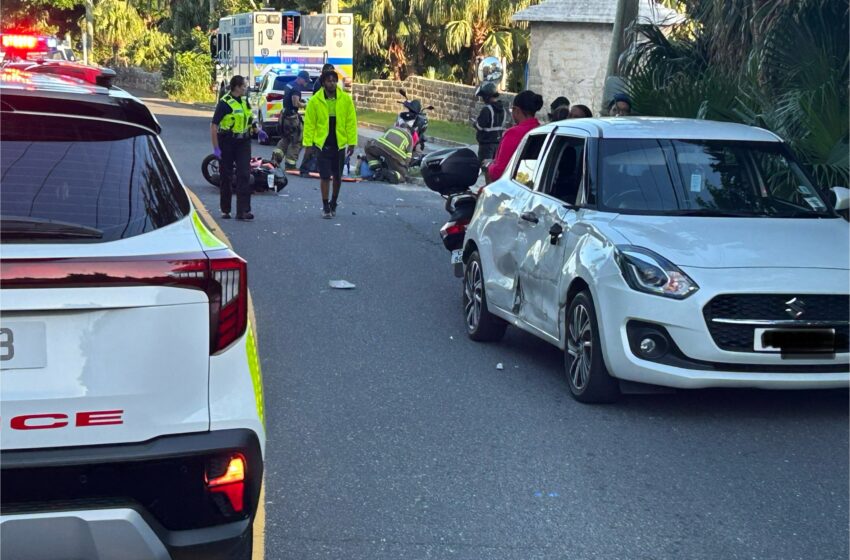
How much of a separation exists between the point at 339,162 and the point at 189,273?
1305 cm

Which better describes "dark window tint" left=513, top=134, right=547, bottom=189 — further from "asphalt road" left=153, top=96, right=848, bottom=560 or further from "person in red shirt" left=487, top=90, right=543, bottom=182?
"asphalt road" left=153, top=96, right=848, bottom=560

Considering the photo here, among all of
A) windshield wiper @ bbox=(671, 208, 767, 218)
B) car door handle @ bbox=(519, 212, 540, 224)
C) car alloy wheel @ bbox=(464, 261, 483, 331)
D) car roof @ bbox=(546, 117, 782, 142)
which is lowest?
car alloy wheel @ bbox=(464, 261, 483, 331)

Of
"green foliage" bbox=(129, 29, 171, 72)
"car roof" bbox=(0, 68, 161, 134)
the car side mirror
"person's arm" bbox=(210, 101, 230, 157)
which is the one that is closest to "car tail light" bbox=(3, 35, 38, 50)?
"person's arm" bbox=(210, 101, 230, 157)

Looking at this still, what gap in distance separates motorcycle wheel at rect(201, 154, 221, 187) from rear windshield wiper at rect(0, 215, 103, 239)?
16.5 meters

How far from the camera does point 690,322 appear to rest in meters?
6.79

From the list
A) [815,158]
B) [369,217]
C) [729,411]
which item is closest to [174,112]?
[369,217]

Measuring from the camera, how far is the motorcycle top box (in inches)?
427

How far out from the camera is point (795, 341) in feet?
22.5

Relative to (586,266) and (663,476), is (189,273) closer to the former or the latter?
(663,476)

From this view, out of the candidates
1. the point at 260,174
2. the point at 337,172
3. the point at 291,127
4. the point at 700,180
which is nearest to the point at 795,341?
the point at 700,180

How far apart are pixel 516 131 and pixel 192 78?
142 feet

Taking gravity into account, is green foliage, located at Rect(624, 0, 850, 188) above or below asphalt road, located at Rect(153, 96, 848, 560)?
above

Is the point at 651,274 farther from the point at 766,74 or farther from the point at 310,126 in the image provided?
the point at 310,126

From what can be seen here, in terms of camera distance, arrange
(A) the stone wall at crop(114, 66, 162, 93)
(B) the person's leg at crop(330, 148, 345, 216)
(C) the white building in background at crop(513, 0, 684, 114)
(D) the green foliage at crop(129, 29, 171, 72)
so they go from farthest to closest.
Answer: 1. (D) the green foliage at crop(129, 29, 171, 72)
2. (A) the stone wall at crop(114, 66, 162, 93)
3. (C) the white building in background at crop(513, 0, 684, 114)
4. (B) the person's leg at crop(330, 148, 345, 216)
